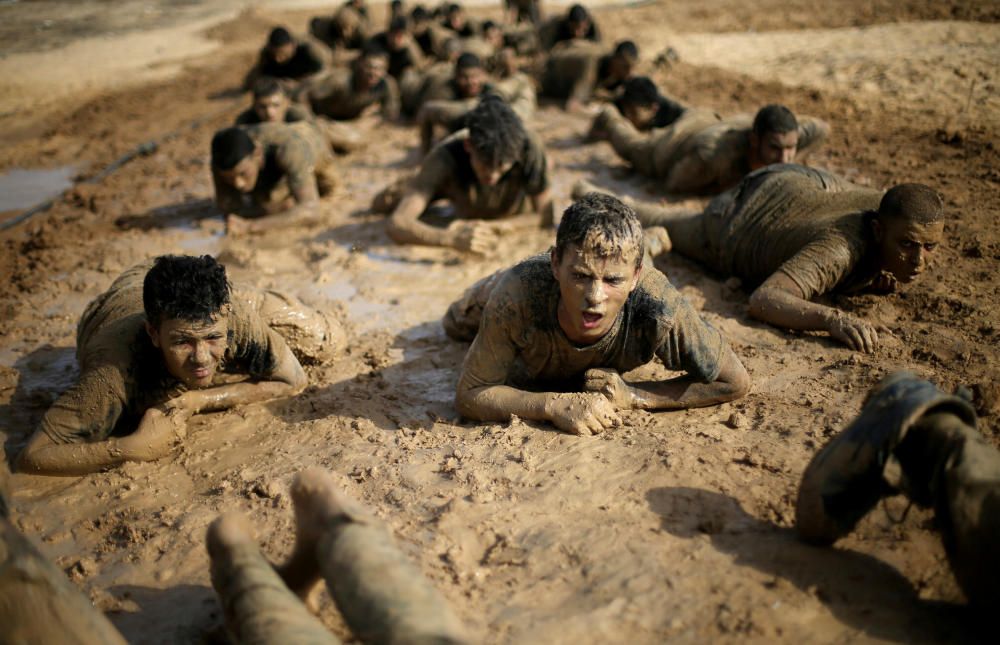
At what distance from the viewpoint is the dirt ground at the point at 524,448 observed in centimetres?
289

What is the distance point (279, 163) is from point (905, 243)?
17.0ft

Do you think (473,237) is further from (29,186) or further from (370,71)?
(29,186)

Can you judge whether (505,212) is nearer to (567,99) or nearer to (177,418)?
(177,418)

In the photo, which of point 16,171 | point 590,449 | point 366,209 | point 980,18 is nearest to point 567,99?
point 366,209

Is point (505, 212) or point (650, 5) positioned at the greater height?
point (650, 5)

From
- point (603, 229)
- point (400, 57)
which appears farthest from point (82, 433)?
point (400, 57)

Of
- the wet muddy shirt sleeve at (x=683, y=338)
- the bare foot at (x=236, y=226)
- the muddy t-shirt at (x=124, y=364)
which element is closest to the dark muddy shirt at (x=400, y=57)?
the bare foot at (x=236, y=226)

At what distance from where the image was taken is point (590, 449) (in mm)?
3785

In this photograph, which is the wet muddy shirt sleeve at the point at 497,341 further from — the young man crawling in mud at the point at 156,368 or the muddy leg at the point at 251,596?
the muddy leg at the point at 251,596

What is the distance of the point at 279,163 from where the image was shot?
7.22 metres

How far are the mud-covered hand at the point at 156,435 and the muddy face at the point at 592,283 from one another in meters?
2.09

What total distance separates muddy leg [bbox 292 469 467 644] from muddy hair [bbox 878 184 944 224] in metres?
3.73

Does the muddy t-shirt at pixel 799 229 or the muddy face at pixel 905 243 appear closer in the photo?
the muddy face at pixel 905 243

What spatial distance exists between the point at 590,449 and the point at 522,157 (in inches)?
137
